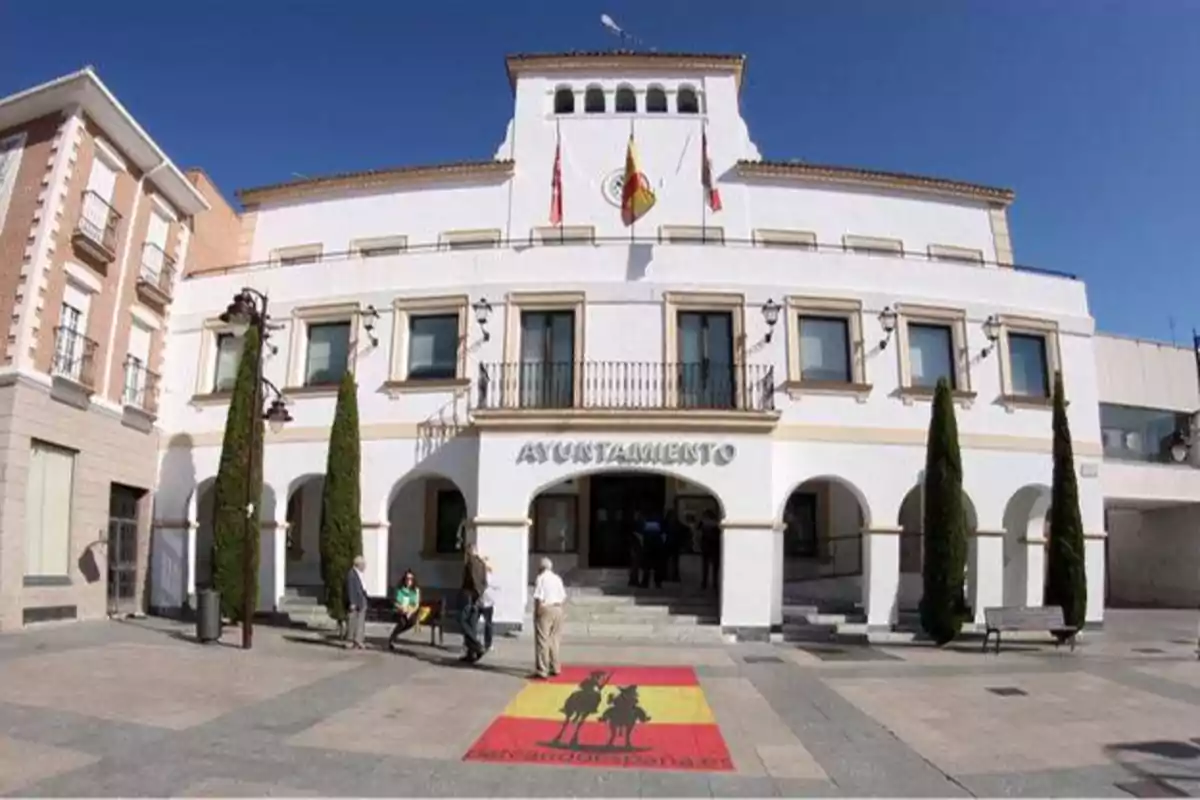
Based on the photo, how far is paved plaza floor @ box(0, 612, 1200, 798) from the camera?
21.8 ft

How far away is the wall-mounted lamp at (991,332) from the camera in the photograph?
18.6 meters

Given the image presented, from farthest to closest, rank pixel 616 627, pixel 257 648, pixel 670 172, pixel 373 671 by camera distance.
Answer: pixel 670 172
pixel 616 627
pixel 257 648
pixel 373 671

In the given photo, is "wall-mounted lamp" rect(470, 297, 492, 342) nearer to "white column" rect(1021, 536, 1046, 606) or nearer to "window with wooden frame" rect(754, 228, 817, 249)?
"window with wooden frame" rect(754, 228, 817, 249)

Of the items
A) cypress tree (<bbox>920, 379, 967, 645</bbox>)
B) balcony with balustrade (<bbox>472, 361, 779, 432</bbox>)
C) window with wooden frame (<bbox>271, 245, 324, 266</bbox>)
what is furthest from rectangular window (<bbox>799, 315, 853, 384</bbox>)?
window with wooden frame (<bbox>271, 245, 324, 266</bbox>)

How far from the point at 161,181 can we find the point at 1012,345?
1969 centimetres

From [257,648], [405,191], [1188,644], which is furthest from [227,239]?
[1188,644]

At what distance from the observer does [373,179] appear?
22.4 meters

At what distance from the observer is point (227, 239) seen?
2295 centimetres

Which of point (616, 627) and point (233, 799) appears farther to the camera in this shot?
point (616, 627)

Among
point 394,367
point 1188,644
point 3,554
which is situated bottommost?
point 1188,644

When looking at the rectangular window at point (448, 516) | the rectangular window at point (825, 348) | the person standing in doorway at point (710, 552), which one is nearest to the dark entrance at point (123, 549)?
the rectangular window at point (448, 516)

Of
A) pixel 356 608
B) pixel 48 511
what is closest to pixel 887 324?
pixel 356 608

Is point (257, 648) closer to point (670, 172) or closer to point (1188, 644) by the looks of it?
point (670, 172)

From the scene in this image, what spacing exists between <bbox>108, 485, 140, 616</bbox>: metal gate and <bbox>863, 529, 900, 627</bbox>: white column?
1538 cm
